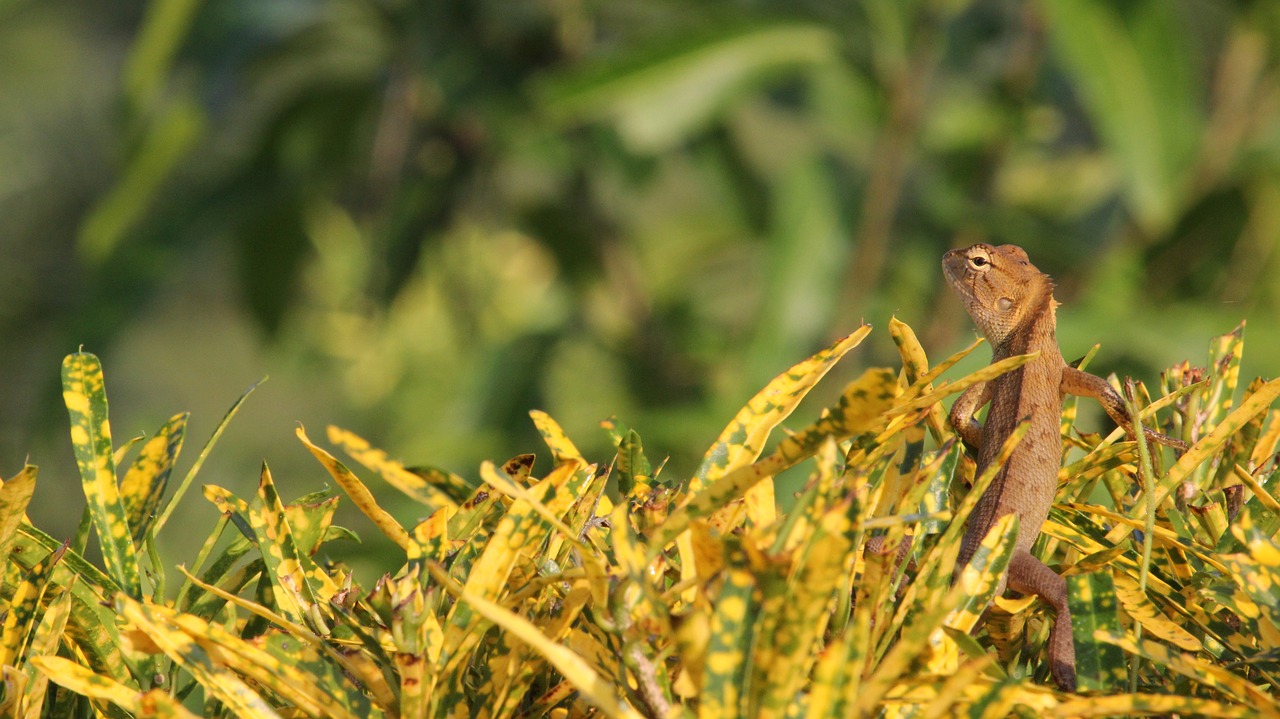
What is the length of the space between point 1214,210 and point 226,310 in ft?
23.4

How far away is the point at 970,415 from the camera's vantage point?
5.59 feet

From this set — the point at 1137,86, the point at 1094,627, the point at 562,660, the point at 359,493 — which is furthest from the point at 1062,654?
the point at 1137,86

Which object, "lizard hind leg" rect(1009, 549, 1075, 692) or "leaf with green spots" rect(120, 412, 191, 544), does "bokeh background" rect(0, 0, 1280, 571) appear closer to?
"lizard hind leg" rect(1009, 549, 1075, 692)

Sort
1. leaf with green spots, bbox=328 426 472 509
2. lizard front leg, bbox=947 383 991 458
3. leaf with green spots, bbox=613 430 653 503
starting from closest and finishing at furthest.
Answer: leaf with green spots, bbox=328 426 472 509 < leaf with green spots, bbox=613 430 653 503 < lizard front leg, bbox=947 383 991 458

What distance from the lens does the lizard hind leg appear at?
1.10m

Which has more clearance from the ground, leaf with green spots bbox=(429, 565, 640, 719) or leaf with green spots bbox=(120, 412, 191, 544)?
leaf with green spots bbox=(120, 412, 191, 544)

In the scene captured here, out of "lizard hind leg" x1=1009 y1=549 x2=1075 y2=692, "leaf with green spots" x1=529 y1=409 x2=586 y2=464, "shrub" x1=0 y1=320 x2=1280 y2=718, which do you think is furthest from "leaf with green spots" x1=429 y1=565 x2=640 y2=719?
"lizard hind leg" x1=1009 y1=549 x2=1075 y2=692

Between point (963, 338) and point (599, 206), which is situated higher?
point (599, 206)

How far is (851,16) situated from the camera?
11.9 feet

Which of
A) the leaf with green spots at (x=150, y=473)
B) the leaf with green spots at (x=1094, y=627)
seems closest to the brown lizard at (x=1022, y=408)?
the leaf with green spots at (x=1094, y=627)

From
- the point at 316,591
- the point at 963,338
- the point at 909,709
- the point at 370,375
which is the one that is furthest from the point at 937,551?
the point at 370,375

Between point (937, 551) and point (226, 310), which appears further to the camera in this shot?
point (226, 310)

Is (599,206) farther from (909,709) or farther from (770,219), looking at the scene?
(909,709)

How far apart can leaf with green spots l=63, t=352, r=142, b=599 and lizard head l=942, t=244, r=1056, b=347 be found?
1.42m
